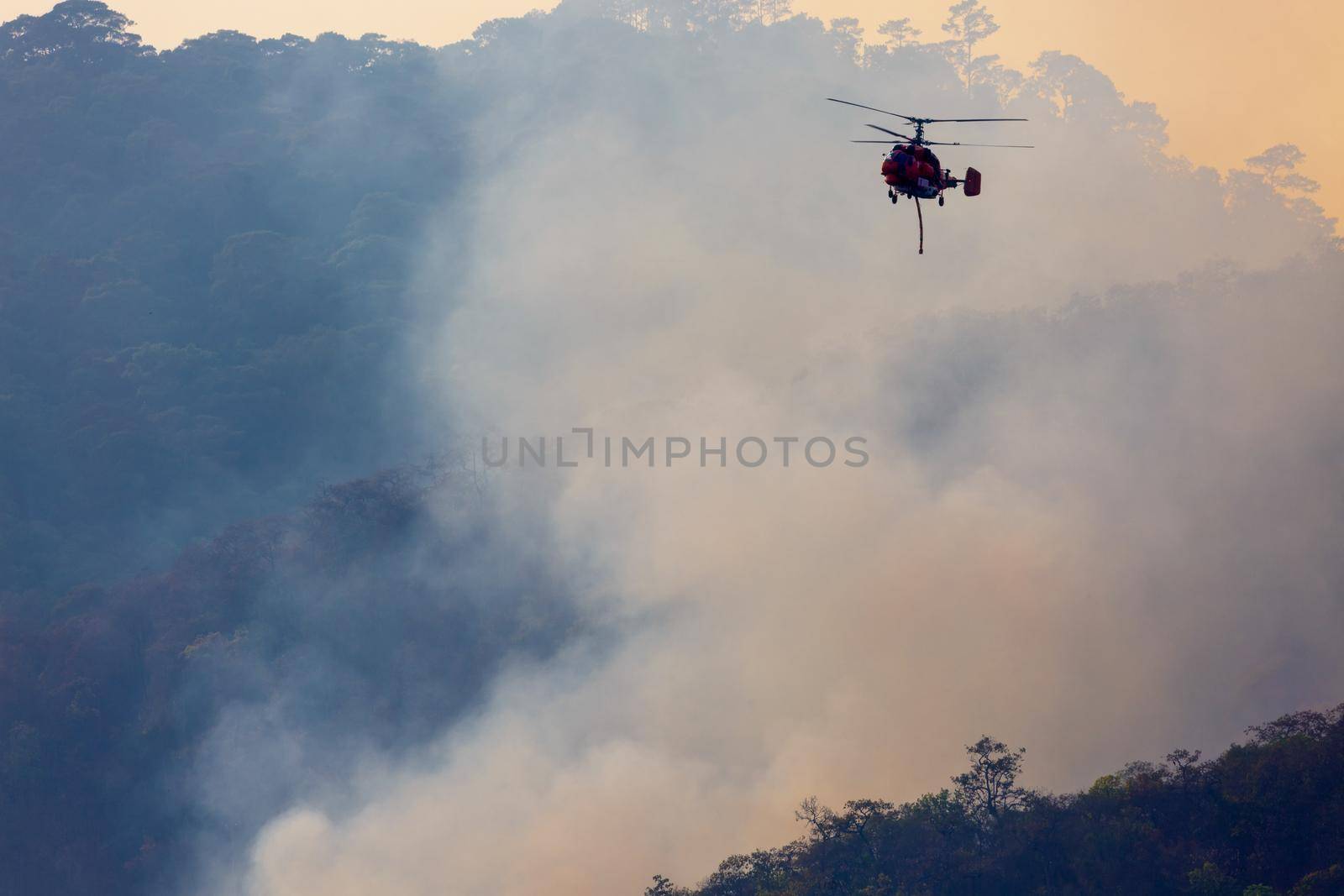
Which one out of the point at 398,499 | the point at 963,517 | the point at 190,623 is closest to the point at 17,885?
the point at 190,623

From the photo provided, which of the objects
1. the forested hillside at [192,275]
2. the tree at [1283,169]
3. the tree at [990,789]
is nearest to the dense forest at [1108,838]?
the tree at [990,789]

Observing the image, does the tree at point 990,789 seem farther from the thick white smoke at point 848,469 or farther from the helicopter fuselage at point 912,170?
the helicopter fuselage at point 912,170

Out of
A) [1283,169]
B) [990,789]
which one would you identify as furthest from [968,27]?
[990,789]

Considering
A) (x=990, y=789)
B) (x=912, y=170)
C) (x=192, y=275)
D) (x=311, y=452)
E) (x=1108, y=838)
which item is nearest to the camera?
(x=912, y=170)

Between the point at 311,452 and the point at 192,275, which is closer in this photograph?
the point at 311,452

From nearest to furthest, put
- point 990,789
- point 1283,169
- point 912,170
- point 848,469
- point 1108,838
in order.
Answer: point 912,170 < point 1108,838 < point 990,789 < point 848,469 < point 1283,169

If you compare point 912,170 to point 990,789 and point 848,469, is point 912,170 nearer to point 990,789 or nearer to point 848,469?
point 990,789

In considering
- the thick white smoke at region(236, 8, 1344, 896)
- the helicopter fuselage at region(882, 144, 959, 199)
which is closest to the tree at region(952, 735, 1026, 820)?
the thick white smoke at region(236, 8, 1344, 896)
